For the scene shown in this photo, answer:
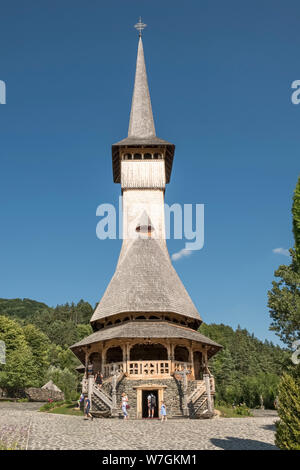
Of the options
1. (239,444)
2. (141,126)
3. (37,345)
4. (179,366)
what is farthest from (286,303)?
(37,345)

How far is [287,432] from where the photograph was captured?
945 cm

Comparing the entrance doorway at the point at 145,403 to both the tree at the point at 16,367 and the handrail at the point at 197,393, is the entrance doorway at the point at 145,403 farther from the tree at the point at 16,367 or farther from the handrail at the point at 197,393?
the tree at the point at 16,367

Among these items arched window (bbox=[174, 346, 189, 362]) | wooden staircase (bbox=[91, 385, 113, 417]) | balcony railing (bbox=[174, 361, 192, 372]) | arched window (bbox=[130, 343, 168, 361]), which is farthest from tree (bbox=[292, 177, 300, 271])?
arched window (bbox=[174, 346, 189, 362])

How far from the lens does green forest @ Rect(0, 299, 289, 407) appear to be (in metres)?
45.4

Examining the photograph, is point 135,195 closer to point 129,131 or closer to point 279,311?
point 129,131

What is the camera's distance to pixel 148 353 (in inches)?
1140

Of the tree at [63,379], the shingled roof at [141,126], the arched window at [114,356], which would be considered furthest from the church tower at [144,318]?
the tree at [63,379]

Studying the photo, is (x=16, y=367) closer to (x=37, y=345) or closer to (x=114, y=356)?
(x=37, y=345)

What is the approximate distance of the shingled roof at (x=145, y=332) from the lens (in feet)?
83.1

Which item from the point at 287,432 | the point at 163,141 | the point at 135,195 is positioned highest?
the point at 163,141

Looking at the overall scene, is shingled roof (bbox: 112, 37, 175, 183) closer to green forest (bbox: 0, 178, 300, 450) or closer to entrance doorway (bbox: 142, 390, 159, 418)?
green forest (bbox: 0, 178, 300, 450)

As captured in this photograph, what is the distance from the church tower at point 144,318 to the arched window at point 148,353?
0.07m
